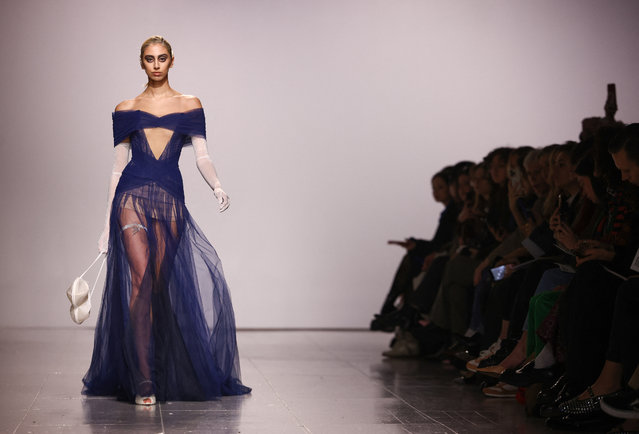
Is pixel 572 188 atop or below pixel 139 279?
atop

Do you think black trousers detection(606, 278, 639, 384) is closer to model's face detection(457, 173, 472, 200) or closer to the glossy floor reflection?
the glossy floor reflection

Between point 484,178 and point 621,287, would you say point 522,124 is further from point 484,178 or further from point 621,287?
point 621,287

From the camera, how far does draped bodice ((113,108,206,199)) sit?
363cm

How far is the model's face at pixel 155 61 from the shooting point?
3.68m

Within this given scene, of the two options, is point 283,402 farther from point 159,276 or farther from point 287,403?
point 159,276

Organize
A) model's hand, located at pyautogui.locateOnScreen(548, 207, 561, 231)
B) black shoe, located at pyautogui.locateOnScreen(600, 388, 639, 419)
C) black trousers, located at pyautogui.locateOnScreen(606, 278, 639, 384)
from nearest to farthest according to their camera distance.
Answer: black shoe, located at pyautogui.locateOnScreen(600, 388, 639, 419)
black trousers, located at pyautogui.locateOnScreen(606, 278, 639, 384)
model's hand, located at pyautogui.locateOnScreen(548, 207, 561, 231)

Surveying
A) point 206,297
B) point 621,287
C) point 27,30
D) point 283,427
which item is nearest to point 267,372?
point 206,297

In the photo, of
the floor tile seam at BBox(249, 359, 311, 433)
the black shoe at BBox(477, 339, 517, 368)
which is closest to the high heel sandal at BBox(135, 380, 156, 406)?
the floor tile seam at BBox(249, 359, 311, 433)

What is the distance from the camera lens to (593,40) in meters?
6.73

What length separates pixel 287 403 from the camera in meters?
3.45

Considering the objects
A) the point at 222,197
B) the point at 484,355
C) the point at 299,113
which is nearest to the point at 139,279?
the point at 222,197

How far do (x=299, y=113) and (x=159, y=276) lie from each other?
3.21 metres

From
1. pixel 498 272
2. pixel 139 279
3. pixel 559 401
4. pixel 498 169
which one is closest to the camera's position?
pixel 559 401

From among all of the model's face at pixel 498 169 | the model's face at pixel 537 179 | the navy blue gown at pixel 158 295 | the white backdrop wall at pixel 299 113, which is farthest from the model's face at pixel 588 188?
the white backdrop wall at pixel 299 113
